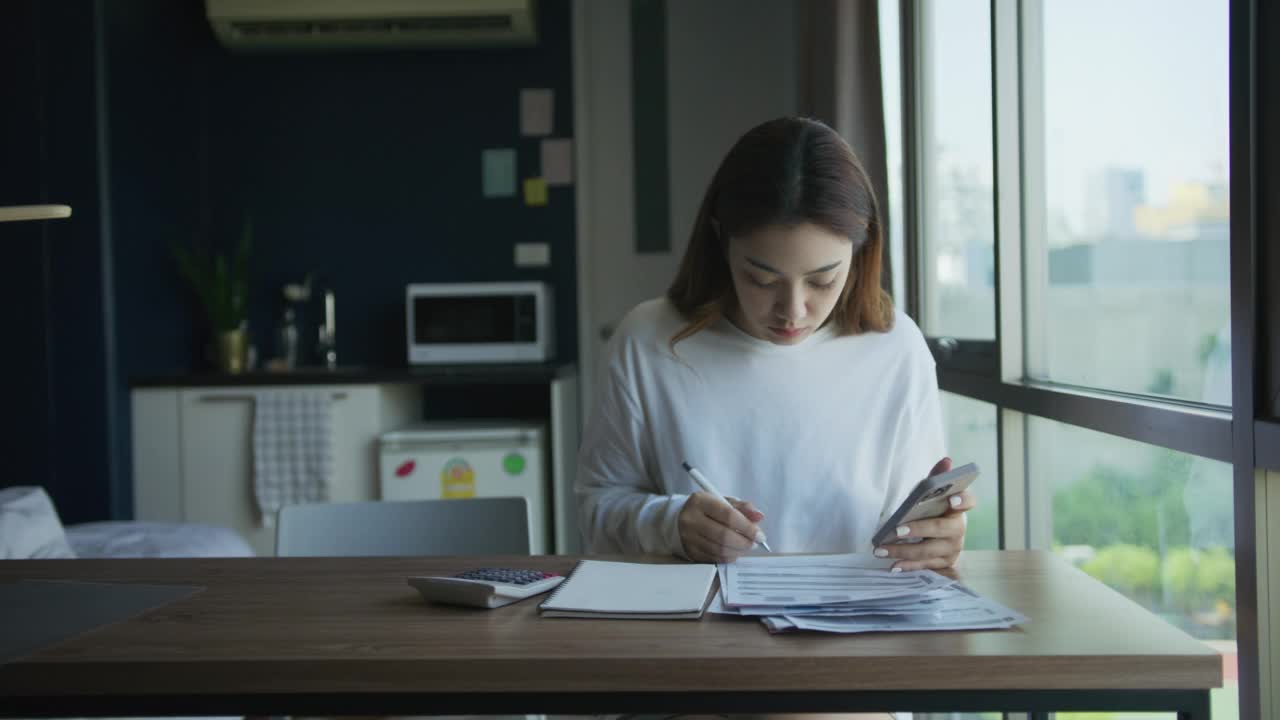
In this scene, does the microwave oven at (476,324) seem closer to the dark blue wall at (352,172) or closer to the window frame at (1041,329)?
the dark blue wall at (352,172)

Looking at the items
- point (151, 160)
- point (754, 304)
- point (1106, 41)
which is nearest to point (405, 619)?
point (754, 304)

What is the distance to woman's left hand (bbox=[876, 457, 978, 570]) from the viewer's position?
3.94 feet

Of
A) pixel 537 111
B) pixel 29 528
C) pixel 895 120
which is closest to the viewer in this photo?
pixel 29 528

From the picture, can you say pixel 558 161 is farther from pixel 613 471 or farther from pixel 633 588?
pixel 633 588

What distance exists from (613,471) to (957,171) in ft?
4.45

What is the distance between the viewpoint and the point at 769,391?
1593 millimetres

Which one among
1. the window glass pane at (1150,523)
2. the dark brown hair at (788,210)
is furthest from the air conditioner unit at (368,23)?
the window glass pane at (1150,523)

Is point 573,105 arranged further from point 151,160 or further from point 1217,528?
point 1217,528

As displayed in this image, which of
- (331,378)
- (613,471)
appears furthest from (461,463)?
(613,471)

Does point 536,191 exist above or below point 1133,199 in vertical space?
above

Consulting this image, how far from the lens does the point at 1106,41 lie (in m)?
1.72

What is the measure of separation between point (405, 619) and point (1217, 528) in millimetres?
1006

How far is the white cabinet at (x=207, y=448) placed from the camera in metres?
3.58

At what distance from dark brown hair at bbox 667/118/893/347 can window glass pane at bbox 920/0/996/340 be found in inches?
26.8
